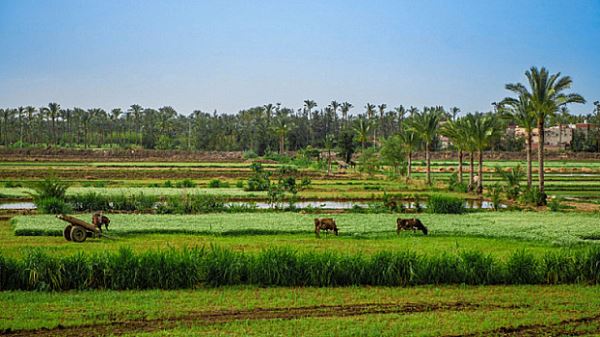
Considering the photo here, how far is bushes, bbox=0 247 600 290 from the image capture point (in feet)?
50.1

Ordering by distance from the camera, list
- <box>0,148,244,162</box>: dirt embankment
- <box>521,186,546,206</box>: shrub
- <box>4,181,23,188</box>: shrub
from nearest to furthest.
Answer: <box>521,186,546,206</box>: shrub < <box>4,181,23,188</box>: shrub < <box>0,148,244,162</box>: dirt embankment

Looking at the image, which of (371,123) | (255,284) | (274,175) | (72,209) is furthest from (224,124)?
(255,284)

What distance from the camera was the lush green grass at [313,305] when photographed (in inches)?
479

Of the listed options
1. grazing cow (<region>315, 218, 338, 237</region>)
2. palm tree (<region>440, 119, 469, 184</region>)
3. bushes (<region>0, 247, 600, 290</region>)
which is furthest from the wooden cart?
palm tree (<region>440, 119, 469, 184</region>)

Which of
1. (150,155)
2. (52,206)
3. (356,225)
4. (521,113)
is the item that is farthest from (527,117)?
(150,155)

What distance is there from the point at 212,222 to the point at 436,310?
16.1 metres

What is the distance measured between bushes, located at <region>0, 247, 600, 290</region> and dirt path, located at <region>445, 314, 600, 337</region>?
389 cm

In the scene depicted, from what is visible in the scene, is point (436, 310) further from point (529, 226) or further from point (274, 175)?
point (274, 175)

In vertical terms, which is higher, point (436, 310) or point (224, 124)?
point (224, 124)

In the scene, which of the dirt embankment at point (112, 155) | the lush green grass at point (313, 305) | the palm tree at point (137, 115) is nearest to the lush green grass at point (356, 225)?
the lush green grass at point (313, 305)

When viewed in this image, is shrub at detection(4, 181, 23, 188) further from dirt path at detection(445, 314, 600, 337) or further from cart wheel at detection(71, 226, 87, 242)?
dirt path at detection(445, 314, 600, 337)

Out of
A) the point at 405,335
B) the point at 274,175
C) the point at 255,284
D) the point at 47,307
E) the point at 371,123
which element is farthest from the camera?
the point at 371,123

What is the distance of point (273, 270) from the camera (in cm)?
1614

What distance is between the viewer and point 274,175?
64062 millimetres
